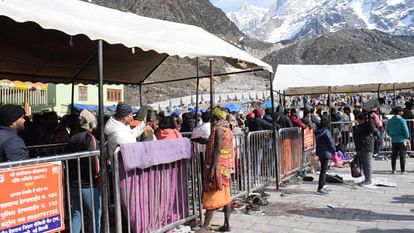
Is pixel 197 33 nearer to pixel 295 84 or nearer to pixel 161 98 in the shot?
pixel 295 84

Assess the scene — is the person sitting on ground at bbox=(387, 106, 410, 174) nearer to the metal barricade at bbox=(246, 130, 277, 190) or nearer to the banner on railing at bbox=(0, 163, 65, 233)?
the metal barricade at bbox=(246, 130, 277, 190)

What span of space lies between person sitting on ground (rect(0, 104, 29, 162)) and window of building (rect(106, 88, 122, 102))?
4612 centimetres

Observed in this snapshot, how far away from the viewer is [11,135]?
4453 millimetres

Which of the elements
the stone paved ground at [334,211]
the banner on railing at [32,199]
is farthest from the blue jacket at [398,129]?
the banner on railing at [32,199]

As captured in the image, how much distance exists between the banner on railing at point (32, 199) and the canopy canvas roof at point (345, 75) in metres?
13.4

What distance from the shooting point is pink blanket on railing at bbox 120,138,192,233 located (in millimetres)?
5246

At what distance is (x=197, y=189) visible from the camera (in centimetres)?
680

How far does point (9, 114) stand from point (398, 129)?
383 inches

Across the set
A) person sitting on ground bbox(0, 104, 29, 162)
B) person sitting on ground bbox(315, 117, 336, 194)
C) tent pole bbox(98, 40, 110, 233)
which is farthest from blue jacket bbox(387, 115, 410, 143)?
person sitting on ground bbox(0, 104, 29, 162)

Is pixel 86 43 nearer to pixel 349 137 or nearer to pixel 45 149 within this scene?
pixel 45 149

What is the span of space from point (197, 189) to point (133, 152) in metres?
1.83

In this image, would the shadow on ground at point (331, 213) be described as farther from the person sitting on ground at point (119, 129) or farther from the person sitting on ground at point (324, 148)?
the person sitting on ground at point (119, 129)

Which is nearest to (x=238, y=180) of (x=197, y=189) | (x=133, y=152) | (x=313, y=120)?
(x=197, y=189)

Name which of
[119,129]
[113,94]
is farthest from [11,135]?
[113,94]
